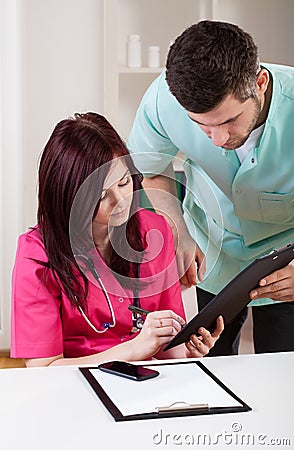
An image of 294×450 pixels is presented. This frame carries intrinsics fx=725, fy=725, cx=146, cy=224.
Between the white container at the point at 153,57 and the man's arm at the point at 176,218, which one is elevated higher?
the white container at the point at 153,57

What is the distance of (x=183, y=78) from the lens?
1458 mm

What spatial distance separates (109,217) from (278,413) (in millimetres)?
494

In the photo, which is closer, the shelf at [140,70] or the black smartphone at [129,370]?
the black smartphone at [129,370]

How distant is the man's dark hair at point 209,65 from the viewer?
4.75ft

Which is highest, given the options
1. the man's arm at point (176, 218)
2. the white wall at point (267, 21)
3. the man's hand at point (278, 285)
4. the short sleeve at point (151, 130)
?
the white wall at point (267, 21)

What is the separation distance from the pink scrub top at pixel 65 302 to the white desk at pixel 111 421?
222 mm

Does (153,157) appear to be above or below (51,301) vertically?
above

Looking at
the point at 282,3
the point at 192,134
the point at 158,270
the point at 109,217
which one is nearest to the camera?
the point at 109,217

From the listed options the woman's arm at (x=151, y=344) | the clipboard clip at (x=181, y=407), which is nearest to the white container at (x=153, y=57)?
the woman's arm at (x=151, y=344)

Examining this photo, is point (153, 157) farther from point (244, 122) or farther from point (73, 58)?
point (73, 58)

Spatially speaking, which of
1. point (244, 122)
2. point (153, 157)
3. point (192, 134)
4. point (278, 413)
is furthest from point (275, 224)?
point (278, 413)

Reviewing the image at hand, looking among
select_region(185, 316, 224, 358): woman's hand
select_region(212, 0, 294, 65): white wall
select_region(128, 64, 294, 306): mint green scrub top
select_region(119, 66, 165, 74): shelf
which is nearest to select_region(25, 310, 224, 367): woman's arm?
select_region(185, 316, 224, 358): woman's hand

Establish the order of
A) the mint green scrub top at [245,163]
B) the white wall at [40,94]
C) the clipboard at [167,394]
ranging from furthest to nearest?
the white wall at [40,94] < the mint green scrub top at [245,163] < the clipboard at [167,394]

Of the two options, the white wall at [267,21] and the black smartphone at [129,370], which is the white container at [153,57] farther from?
the black smartphone at [129,370]
